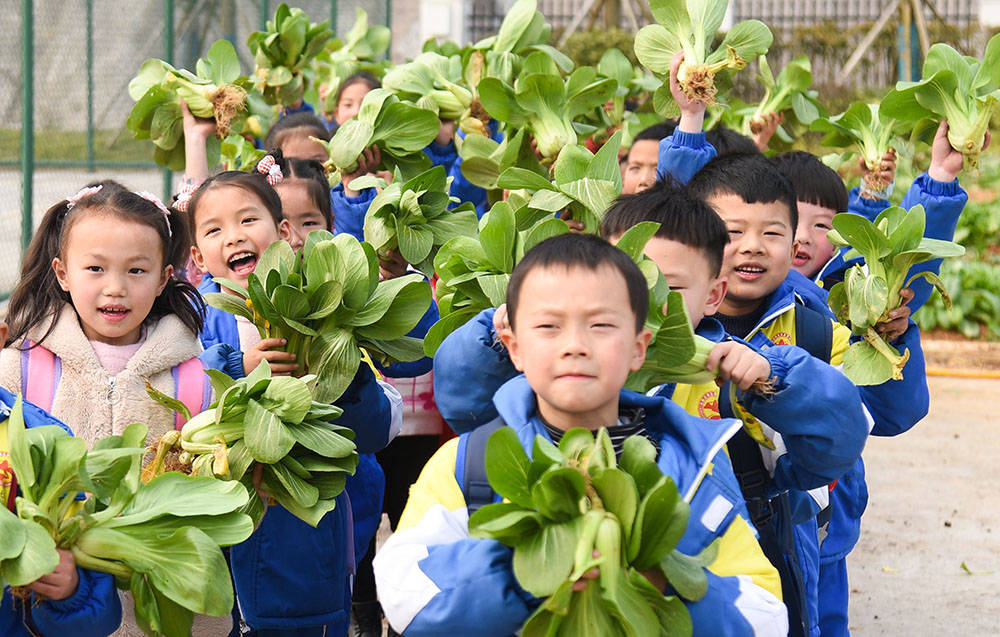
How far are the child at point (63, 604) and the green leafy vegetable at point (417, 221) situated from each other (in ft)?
4.38

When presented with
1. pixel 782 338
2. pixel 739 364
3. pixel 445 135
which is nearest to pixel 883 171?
pixel 782 338

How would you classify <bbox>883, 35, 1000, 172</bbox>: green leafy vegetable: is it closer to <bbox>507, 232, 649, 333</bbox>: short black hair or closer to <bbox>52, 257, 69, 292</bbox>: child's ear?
<bbox>507, 232, 649, 333</bbox>: short black hair

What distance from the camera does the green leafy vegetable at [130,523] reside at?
212 cm

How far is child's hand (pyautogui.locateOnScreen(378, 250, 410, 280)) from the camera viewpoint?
3.51m

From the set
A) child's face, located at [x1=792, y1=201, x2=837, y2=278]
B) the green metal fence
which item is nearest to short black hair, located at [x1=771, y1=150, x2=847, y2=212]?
child's face, located at [x1=792, y1=201, x2=837, y2=278]

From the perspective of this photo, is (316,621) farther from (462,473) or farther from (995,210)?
(995,210)

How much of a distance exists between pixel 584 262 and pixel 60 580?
3.38ft

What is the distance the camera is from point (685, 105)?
356 cm

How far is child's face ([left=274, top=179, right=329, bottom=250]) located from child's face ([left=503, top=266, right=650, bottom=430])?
67.3 inches

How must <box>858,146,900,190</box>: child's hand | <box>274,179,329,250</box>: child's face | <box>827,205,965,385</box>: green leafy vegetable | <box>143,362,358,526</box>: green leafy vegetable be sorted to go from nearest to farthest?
<box>143,362,358,526</box>: green leafy vegetable
<box>827,205,965,385</box>: green leafy vegetable
<box>274,179,329,250</box>: child's face
<box>858,146,900,190</box>: child's hand

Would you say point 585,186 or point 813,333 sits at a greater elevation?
point 585,186

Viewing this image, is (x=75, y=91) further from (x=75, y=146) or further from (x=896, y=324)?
(x=896, y=324)

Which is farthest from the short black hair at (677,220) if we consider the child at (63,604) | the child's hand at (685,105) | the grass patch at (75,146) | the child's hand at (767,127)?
the grass patch at (75,146)

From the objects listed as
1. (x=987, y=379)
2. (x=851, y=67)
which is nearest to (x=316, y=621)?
(x=987, y=379)
